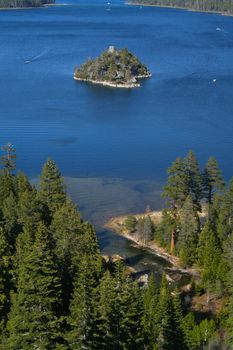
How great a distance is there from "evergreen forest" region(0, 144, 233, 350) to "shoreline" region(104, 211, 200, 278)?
820mm

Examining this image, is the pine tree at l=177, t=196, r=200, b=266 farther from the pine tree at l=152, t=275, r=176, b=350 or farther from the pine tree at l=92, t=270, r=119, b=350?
the pine tree at l=92, t=270, r=119, b=350

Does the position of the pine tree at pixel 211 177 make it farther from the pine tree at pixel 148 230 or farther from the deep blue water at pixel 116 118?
the deep blue water at pixel 116 118

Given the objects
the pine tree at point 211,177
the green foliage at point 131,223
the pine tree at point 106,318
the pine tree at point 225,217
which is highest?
the pine tree at point 106,318

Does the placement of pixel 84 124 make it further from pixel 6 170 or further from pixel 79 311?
pixel 79 311

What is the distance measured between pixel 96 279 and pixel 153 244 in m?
23.4

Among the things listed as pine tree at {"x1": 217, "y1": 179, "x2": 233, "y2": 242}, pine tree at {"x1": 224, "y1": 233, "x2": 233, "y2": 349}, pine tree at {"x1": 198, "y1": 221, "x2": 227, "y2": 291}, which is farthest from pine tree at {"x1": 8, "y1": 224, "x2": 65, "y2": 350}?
pine tree at {"x1": 217, "y1": 179, "x2": 233, "y2": 242}

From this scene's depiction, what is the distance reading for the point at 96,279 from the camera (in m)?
34.4

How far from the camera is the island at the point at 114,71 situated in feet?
469

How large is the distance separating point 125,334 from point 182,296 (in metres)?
20.6

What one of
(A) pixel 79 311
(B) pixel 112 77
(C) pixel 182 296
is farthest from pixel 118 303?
(B) pixel 112 77

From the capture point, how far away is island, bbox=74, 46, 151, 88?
14288cm

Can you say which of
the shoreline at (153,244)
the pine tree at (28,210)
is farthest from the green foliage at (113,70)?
the pine tree at (28,210)

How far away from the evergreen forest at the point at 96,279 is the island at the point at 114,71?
81.6 meters

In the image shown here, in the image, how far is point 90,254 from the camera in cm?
3888
